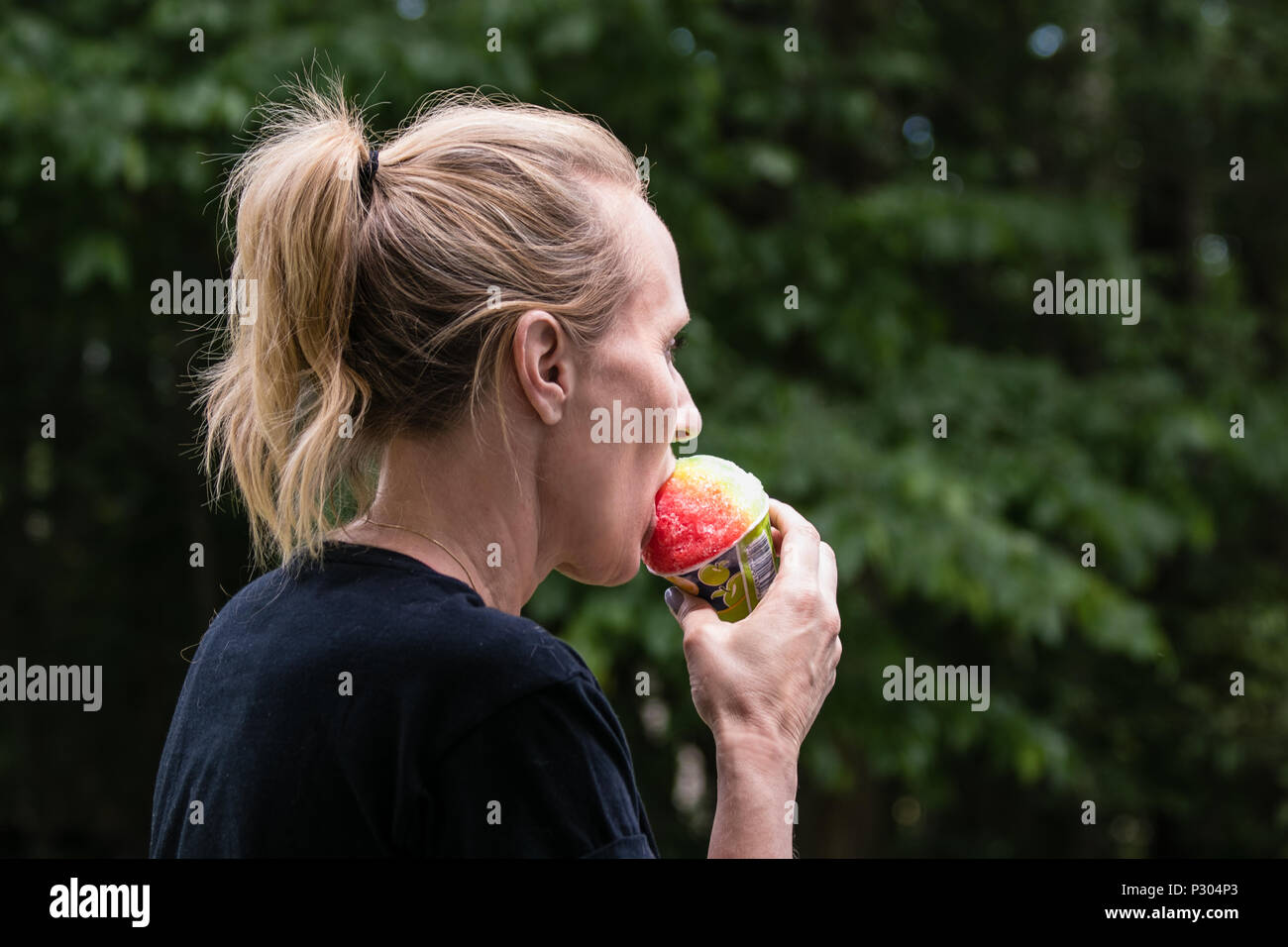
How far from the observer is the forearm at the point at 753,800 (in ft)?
4.50

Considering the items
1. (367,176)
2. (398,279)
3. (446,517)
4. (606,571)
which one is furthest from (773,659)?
(367,176)

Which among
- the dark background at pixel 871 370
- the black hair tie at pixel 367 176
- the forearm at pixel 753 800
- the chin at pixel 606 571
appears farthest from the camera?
the dark background at pixel 871 370

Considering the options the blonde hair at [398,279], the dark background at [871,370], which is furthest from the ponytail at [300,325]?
the dark background at [871,370]

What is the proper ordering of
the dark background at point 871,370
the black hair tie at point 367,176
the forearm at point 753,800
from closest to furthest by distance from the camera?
the forearm at point 753,800 → the black hair tie at point 367,176 → the dark background at point 871,370

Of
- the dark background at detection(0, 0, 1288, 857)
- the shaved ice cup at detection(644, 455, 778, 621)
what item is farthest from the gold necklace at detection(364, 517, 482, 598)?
the dark background at detection(0, 0, 1288, 857)

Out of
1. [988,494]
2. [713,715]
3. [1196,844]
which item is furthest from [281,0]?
[1196,844]

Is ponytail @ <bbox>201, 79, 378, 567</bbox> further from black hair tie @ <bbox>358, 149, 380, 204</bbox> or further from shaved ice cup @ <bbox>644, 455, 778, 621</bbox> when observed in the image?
shaved ice cup @ <bbox>644, 455, 778, 621</bbox>

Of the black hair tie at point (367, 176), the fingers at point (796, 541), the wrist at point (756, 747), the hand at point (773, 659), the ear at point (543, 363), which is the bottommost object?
the wrist at point (756, 747)

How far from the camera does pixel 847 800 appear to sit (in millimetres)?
5879

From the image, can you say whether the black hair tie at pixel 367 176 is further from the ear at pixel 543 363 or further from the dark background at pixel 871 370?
the dark background at pixel 871 370

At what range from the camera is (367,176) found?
1.49 metres

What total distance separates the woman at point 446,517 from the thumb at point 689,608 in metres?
0.02

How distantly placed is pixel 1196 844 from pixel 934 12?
4814 millimetres

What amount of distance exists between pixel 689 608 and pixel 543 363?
52cm
